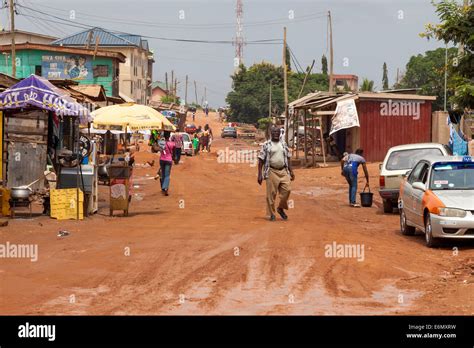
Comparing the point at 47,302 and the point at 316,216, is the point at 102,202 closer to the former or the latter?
the point at 316,216

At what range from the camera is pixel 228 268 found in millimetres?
11539

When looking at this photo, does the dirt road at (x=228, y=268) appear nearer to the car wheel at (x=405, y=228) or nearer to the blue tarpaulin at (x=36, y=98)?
the car wheel at (x=405, y=228)

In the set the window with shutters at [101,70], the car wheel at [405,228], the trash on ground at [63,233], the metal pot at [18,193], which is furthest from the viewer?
the window with shutters at [101,70]

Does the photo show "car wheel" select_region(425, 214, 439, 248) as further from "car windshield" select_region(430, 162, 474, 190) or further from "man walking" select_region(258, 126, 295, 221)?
"man walking" select_region(258, 126, 295, 221)

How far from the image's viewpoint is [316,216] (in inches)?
772

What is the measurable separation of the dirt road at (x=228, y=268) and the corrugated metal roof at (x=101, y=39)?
200 ft

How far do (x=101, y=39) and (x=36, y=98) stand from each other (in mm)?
65607

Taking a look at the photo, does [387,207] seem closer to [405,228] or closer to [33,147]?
[405,228]

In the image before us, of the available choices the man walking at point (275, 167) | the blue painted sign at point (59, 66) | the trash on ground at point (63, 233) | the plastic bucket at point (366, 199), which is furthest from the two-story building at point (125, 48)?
the trash on ground at point (63, 233)

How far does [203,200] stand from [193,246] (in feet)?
34.1

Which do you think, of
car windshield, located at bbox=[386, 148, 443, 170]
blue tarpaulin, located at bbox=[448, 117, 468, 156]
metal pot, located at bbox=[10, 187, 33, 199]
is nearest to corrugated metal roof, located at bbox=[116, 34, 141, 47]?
blue tarpaulin, located at bbox=[448, 117, 468, 156]

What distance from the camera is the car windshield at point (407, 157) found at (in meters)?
21.0

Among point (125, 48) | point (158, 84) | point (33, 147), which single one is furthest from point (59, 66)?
point (158, 84)
